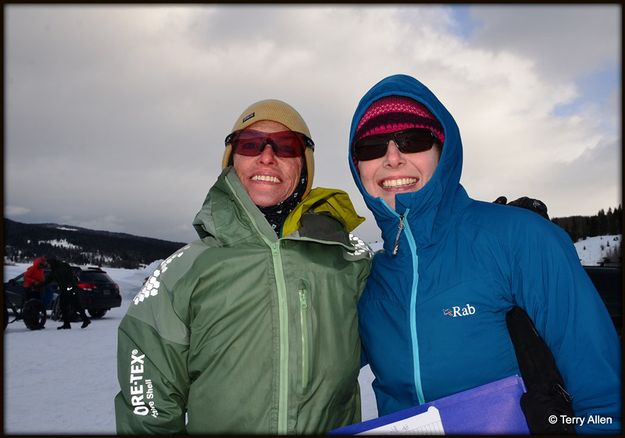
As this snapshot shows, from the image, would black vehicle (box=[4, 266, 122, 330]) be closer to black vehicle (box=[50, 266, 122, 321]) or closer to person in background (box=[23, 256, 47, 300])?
black vehicle (box=[50, 266, 122, 321])

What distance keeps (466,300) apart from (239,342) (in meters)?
1.05

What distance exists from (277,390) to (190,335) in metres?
0.50

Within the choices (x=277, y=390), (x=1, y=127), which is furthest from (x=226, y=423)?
(x=1, y=127)

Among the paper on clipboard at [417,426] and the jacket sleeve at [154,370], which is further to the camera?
the jacket sleeve at [154,370]

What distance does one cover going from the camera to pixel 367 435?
6.07ft

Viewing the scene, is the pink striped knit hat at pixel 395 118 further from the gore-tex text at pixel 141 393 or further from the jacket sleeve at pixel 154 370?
the gore-tex text at pixel 141 393

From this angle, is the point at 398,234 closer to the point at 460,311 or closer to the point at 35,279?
the point at 460,311

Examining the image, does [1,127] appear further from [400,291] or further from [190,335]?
[400,291]

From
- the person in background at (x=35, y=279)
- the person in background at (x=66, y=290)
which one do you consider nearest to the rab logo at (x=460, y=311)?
the person in background at (x=66, y=290)

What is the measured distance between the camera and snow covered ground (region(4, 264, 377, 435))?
16.9ft

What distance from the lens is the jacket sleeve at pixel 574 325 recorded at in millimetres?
1791

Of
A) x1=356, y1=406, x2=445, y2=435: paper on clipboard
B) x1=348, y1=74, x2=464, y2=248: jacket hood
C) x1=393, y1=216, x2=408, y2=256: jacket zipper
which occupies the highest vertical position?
x1=348, y1=74, x2=464, y2=248: jacket hood

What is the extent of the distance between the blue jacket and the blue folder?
0.11m

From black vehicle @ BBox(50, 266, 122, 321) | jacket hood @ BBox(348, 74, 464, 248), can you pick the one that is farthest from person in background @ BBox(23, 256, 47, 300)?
jacket hood @ BBox(348, 74, 464, 248)
